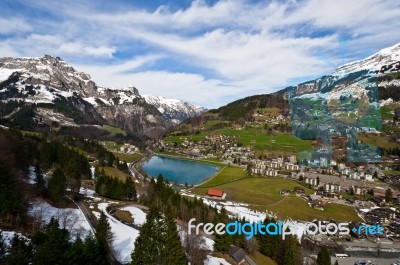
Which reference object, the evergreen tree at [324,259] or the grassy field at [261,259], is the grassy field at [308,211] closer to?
the evergreen tree at [324,259]

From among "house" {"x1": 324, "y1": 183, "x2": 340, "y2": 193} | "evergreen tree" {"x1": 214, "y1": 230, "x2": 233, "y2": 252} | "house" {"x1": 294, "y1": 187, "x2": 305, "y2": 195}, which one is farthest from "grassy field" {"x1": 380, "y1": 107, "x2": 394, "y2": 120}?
"evergreen tree" {"x1": 214, "y1": 230, "x2": 233, "y2": 252}

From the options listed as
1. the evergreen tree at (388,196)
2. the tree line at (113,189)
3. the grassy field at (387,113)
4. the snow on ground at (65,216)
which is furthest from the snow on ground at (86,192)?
the grassy field at (387,113)

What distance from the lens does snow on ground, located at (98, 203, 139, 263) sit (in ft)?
100

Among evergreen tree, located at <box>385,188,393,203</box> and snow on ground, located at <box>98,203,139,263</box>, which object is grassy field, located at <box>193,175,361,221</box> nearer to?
evergreen tree, located at <box>385,188,393,203</box>

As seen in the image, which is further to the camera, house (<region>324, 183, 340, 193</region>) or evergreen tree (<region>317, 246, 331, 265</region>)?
house (<region>324, 183, 340, 193</region>)

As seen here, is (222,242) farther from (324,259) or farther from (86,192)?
(86,192)

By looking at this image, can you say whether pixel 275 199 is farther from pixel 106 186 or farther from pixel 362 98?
pixel 362 98

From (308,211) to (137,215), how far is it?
39398mm

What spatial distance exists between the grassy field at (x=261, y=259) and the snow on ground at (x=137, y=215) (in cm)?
1399

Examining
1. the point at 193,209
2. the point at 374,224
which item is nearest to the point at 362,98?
the point at 193,209

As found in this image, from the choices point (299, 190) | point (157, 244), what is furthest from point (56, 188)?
point (299, 190)

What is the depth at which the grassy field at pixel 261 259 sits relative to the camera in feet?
129

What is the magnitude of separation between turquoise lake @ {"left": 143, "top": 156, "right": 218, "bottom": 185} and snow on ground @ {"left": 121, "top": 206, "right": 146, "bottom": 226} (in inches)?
1866

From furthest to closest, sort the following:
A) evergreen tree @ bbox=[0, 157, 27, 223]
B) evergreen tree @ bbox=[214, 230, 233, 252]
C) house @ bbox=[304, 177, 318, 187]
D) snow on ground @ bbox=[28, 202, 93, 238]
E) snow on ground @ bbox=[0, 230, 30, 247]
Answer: house @ bbox=[304, 177, 318, 187] < evergreen tree @ bbox=[214, 230, 233, 252] < snow on ground @ bbox=[28, 202, 93, 238] < evergreen tree @ bbox=[0, 157, 27, 223] < snow on ground @ bbox=[0, 230, 30, 247]
